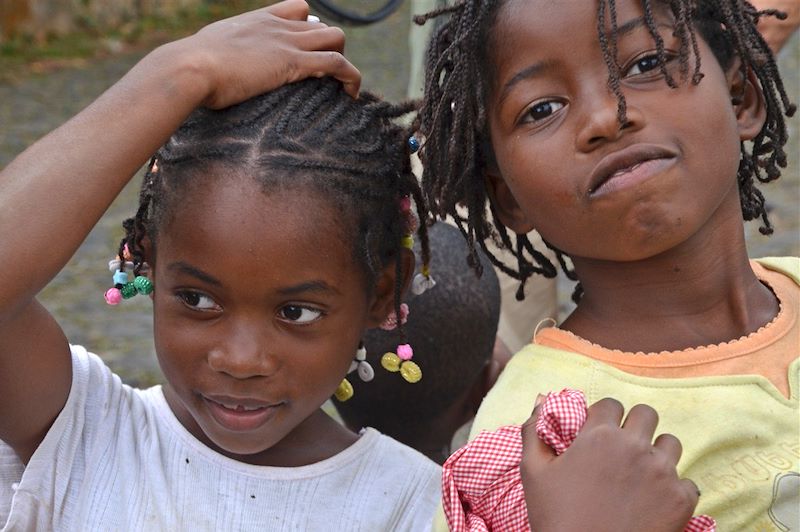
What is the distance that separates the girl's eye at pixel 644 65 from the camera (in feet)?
6.88

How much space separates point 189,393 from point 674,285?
3.16 ft

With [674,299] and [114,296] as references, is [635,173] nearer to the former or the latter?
[674,299]

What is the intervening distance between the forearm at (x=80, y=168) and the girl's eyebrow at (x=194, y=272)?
210mm

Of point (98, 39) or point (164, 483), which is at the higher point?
point (164, 483)

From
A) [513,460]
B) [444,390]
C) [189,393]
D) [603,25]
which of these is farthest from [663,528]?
[444,390]

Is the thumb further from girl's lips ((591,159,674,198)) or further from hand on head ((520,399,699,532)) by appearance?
girl's lips ((591,159,674,198))

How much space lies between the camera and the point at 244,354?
2.22m

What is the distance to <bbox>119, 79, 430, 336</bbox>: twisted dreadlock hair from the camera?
2.27 meters

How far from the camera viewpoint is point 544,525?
1.76 metres

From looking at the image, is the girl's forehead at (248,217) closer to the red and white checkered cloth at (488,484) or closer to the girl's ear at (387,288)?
the girl's ear at (387,288)

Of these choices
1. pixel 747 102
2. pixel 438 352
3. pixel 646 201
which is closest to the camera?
pixel 646 201

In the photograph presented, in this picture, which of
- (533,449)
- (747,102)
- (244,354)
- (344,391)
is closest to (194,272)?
(244,354)

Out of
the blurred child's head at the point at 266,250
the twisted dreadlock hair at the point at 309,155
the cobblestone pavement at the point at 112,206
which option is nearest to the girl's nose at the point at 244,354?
the blurred child's head at the point at 266,250

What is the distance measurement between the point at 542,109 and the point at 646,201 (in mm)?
255
